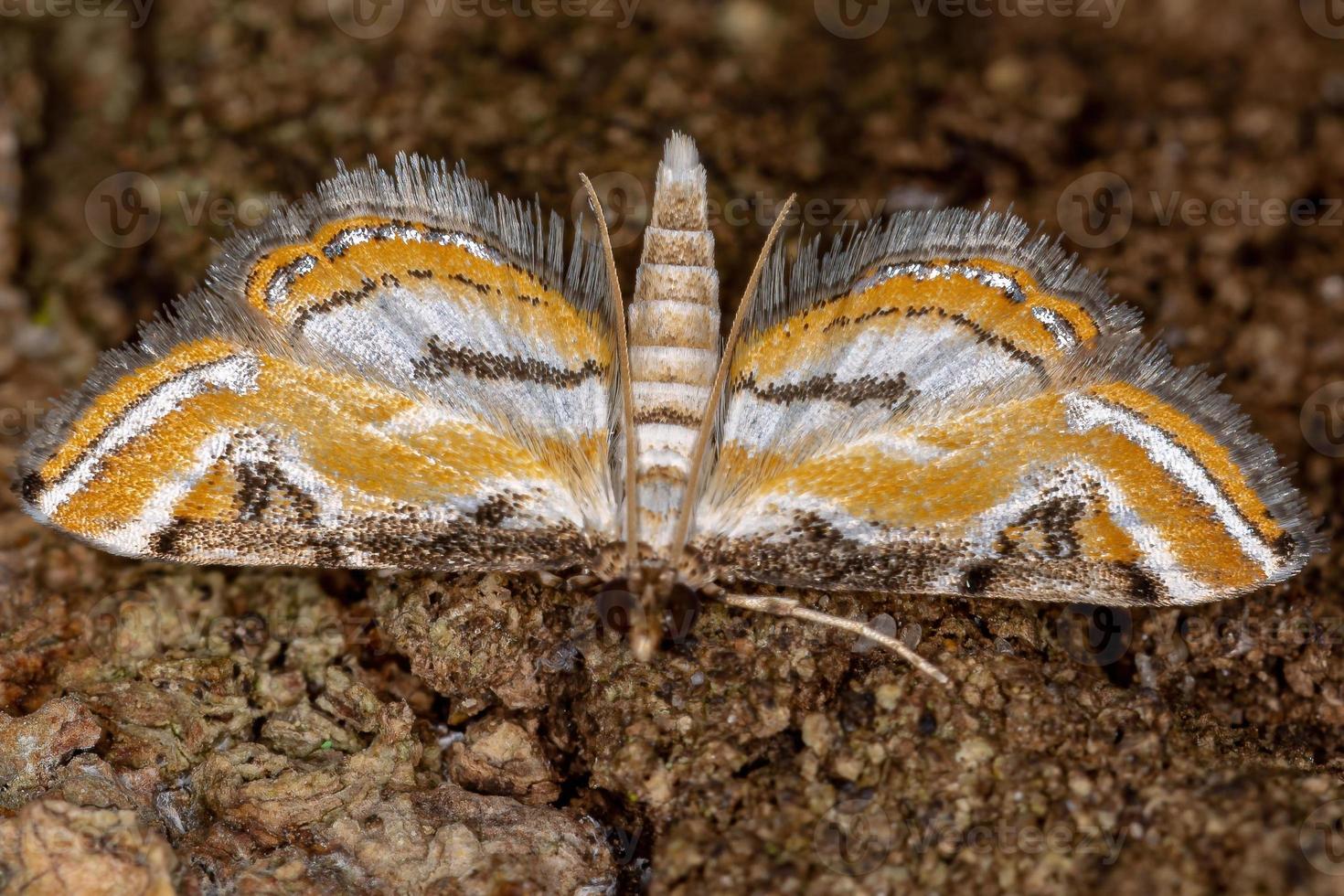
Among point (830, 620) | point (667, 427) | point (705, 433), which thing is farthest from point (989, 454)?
point (667, 427)

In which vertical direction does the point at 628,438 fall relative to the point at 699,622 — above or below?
above

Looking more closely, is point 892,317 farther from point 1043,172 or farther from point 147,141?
point 147,141

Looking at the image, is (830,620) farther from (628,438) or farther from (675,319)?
(675,319)

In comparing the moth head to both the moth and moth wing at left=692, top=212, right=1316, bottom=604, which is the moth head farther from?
moth wing at left=692, top=212, right=1316, bottom=604

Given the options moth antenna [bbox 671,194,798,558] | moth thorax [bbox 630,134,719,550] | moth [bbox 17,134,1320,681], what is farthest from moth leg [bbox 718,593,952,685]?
moth thorax [bbox 630,134,719,550]

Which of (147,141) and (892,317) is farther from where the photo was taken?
(147,141)

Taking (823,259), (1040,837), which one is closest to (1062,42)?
(823,259)

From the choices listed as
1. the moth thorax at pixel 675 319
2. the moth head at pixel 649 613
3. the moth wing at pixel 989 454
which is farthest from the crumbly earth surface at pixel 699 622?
the moth thorax at pixel 675 319
